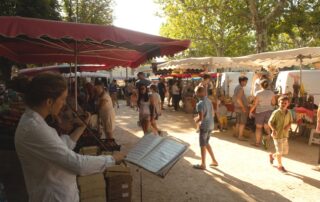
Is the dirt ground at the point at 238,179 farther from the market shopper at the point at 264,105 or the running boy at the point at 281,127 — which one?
the market shopper at the point at 264,105

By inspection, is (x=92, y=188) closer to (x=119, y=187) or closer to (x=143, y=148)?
(x=119, y=187)

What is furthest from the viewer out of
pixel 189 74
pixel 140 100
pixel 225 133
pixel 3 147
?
pixel 189 74

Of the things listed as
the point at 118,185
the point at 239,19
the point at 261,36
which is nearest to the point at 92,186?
the point at 118,185

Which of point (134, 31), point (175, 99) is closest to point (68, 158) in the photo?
point (134, 31)

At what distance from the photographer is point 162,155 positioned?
2.75 meters

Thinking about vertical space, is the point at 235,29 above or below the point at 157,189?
above

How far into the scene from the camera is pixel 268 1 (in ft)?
60.2

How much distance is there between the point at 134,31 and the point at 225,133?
697 centimetres

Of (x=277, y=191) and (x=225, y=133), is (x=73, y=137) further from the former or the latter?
(x=225, y=133)

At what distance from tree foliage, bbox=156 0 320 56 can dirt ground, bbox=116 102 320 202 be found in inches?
369

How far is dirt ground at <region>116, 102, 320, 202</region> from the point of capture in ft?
16.5

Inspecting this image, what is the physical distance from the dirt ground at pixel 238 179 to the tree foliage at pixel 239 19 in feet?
30.8

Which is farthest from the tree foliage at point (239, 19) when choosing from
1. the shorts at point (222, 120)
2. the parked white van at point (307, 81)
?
the shorts at point (222, 120)

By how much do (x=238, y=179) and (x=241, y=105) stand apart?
11.0 ft
